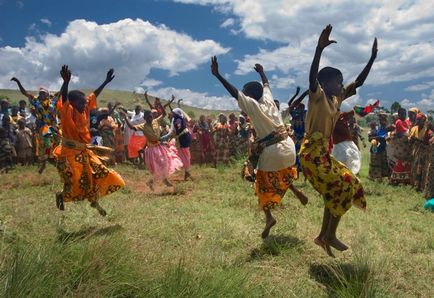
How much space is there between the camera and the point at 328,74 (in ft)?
15.8

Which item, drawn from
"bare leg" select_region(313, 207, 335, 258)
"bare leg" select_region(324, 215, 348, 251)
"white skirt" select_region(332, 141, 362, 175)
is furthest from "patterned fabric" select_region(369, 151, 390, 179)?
"bare leg" select_region(324, 215, 348, 251)

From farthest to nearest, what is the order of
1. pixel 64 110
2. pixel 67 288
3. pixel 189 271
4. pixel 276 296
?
pixel 64 110
pixel 276 296
pixel 189 271
pixel 67 288

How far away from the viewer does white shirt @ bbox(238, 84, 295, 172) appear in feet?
18.4

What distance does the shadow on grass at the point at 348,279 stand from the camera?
3.78 meters

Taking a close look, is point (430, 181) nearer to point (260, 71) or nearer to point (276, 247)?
point (260, 71)

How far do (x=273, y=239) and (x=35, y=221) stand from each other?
381 centimetres

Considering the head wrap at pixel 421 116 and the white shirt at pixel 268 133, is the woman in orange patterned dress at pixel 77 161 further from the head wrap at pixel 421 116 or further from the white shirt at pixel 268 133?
the head wrap at pixel 421 116

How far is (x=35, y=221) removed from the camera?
6.70 meters

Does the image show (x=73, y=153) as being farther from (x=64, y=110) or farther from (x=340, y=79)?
(x=340, y=79)

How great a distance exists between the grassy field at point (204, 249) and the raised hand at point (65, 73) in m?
2.15

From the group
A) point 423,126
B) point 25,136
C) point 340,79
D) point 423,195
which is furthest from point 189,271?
point 25,136

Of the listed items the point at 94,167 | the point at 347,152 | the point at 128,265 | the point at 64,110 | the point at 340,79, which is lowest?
the point at 128,265

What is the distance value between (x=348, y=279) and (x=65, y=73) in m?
4.59

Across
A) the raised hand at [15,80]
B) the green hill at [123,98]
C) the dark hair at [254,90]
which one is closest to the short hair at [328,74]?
the dark hair at [254,90]
